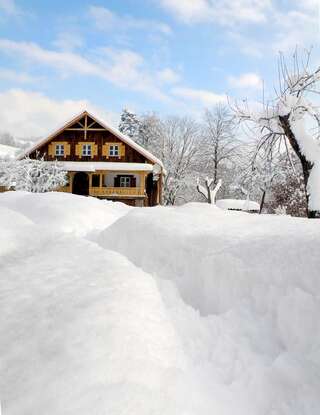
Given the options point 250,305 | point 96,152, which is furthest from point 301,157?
point 96,152

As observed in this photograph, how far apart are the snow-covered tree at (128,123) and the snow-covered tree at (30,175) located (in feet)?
60.1

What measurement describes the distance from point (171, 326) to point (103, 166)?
23.2m

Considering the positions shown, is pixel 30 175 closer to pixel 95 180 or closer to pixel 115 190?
pixel 115 190

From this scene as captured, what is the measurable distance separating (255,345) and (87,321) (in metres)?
1.21

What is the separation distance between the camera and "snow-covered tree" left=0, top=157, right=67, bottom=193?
2206 centimetres

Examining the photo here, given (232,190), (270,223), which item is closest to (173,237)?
(270,223)

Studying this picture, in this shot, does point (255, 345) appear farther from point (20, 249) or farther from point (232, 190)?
point (232, 190)

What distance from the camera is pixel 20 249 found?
15.0 feet

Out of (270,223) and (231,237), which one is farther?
(270,223)

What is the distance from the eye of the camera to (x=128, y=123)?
40.8 m

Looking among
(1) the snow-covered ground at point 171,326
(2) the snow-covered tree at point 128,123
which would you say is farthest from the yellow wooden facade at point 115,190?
(1) the snow-covered ground at point 171,326

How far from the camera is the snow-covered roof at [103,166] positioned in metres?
24.7

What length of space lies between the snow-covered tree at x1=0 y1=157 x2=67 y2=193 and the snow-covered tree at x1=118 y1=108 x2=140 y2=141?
18.3m

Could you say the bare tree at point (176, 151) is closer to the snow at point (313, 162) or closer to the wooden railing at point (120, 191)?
the wooden railing at point (120, 191)
